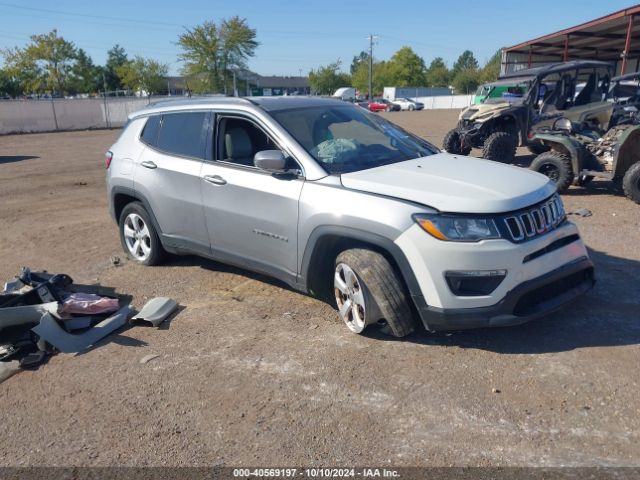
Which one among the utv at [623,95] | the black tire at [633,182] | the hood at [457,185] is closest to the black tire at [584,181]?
the black tire at [633,182]

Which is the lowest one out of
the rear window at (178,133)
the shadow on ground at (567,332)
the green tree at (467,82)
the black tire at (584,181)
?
the shadow on ground at (567,332)

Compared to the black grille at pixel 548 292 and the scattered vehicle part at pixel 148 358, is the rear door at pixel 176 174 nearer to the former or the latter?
the scattered vehicle part at pixel 148 358

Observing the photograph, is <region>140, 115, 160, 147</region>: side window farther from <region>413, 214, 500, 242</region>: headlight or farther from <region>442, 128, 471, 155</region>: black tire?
<region>442, 128, 471, 155</region>: black tire

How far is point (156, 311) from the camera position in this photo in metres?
4.45

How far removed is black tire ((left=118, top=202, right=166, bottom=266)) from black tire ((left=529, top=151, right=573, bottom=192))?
5.93m

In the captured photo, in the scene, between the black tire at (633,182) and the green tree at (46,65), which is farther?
the green tree at (46,65)

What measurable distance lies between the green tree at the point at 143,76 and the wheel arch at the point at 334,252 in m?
71.8

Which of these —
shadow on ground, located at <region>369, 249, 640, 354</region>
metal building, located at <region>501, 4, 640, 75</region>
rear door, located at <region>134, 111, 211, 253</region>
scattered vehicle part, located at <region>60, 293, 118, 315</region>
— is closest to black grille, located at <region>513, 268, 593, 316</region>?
shadow on ground, located at <region>369, 249, 640, 354</region>

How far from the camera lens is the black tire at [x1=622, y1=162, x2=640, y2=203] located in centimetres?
759

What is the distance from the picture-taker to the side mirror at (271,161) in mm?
3984

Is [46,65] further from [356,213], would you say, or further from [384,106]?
[356,213]

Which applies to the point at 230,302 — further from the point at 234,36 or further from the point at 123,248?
the point at 234,36

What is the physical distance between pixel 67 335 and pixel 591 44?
3528 centimetres

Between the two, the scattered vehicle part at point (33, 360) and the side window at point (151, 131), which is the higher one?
the side window at point (151, 131)
